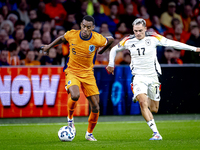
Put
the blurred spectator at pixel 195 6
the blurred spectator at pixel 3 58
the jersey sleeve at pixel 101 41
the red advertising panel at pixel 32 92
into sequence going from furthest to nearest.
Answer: the blurred spectator at pixel 195 6
the blurred spectator at pixel 3 58
the red advertising panel at pixel 32 92
the jersey sleeve at pixel 101 41

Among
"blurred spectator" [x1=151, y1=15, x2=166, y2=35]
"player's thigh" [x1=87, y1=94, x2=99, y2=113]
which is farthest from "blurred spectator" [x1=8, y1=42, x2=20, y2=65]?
"blurred spectator" [x1=151, y1=15, x2=166, y2=35]

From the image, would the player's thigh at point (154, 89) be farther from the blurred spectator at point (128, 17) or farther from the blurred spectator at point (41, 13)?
the blurred spectator at point (41, 13)

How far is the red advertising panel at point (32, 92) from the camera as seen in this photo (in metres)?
10.4

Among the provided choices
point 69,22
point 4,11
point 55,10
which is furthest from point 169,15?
point 4,11

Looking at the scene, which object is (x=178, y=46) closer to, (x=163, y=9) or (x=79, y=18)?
(x=79, y=18)

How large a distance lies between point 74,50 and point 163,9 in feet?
25.7

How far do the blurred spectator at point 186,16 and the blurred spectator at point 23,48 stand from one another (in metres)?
6.11

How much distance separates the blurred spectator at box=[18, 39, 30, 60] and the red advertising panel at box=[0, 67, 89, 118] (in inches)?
36.1

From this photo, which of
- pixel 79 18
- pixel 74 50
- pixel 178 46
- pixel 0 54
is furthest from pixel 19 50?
pixel 178 46

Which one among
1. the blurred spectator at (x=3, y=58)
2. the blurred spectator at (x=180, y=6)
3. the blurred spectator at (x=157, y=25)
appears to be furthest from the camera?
the blurred spectator at (x=180, y=6)

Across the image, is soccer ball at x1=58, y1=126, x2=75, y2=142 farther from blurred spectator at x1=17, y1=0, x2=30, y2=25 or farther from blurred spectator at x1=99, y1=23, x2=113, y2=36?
blurred spectator at x1=17, y1=0, x2=30, y2=25

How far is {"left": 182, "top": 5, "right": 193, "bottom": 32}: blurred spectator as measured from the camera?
14281 millimetres

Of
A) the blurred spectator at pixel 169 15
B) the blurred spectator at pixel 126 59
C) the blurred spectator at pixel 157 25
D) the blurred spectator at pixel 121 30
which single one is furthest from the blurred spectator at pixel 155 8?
the blurred spectator at pixel 126 59

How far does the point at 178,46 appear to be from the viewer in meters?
7.01
